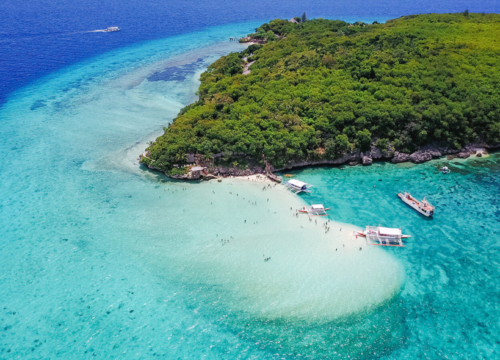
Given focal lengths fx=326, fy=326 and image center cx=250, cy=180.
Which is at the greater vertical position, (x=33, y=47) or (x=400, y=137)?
(x=33, y=47)

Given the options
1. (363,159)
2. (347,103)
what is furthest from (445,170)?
(347,103)

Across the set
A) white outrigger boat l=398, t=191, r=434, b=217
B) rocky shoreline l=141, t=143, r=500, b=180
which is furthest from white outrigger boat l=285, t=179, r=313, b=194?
white outrigger boat l=398, t=191, r=434, b=217

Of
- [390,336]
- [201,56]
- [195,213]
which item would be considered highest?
[201,56]

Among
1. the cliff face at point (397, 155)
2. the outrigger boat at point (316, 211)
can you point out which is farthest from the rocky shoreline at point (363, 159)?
the outrigger boat at point (316, 211)

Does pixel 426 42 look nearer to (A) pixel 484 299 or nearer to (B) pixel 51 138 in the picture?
(A) pixel 484 299

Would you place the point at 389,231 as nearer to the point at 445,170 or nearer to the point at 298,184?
the point at 298,184

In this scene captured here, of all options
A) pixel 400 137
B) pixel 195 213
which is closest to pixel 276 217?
pixel 195 213
